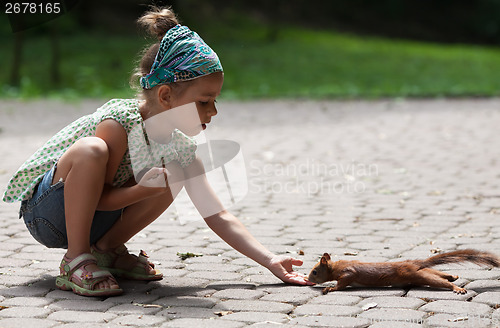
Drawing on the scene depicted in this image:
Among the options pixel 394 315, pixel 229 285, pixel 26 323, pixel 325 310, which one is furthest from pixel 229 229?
pixel 26 323

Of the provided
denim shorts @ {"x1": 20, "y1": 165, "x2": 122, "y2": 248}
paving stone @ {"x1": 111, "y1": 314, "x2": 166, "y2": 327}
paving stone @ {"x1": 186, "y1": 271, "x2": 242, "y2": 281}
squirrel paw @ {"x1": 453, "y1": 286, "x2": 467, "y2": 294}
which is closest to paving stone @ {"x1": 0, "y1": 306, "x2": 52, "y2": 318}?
paving stone @ {"x1": 111, "y1": 314, "x2": 166, "y2": 327}

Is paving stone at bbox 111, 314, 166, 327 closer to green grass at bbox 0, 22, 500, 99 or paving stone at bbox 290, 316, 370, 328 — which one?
paving stone at bbox 290, 316, 370, 328

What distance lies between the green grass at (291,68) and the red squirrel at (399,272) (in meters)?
11.4

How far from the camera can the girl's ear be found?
315cm

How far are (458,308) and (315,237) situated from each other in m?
1.54

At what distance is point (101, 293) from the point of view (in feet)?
10.1

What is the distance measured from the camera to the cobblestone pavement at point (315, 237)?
2861 mm

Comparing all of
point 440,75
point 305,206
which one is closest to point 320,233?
point 305,206

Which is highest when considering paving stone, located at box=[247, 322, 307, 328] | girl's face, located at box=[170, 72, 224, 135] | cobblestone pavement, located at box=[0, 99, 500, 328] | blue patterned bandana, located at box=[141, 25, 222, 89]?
blue patterned bandana, located at box=[141, 25, 222, 89]

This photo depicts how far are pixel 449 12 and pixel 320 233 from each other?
35565 millimetres

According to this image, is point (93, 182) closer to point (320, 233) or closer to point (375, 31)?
point (320, 233)

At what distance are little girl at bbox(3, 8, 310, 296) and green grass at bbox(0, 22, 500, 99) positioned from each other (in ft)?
36.1

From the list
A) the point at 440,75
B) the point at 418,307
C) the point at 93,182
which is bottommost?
the point at 440,75

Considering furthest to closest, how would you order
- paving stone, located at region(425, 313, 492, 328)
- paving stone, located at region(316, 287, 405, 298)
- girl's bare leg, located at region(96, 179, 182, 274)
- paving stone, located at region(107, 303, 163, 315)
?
1. girl's bare leg, located at region(96, 179, 182, 274)
2. paving stone, located at region(316, 287, 405, 298)
3. paving stone, located at region(107, 303, 163, 315)
4. paving stone, located at region(425, 313, 492, 328)
